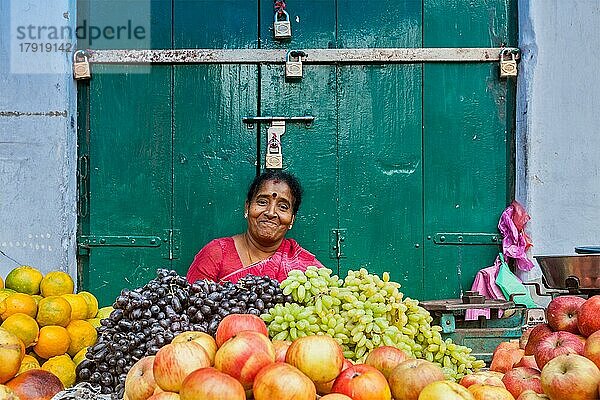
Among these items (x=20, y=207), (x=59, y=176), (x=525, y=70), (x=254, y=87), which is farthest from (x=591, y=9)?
(x=20, y=207)

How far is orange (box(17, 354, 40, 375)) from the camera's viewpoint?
3.07 m

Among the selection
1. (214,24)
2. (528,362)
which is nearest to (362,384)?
(528,362)

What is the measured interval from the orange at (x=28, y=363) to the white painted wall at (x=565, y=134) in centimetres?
301

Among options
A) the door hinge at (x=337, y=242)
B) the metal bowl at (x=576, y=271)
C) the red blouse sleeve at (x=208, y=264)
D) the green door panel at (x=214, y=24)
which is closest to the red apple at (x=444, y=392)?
the metal bowl at (x=576, y=271)

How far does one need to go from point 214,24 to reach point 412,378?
3232 millimetres

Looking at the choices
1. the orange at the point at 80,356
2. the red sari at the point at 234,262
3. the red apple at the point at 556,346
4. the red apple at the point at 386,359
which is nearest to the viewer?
the red apple at the point at 386,359

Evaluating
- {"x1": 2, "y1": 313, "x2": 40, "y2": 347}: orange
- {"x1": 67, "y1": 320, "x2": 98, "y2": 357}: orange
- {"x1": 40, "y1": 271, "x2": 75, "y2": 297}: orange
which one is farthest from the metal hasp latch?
{"x1": 2, "y1": 313, "x2": 40, "y2": 347}: orange

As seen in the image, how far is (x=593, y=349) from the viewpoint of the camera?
7.47ft

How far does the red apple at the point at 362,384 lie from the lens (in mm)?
2014

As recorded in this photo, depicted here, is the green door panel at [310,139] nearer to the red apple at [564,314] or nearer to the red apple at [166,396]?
the red apple at [564,314]

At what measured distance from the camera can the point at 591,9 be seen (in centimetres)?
456

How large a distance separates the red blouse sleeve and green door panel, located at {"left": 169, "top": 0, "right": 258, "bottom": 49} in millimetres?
1334

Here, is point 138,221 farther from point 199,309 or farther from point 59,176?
point 199,309

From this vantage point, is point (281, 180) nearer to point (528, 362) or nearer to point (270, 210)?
point (270, 210)
